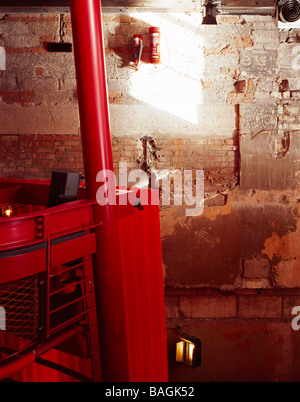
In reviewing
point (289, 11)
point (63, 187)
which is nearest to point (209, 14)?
point (289, 11)

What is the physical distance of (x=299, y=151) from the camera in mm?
4086

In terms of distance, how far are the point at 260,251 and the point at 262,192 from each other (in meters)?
0.72

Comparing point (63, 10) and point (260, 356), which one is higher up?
point (63, 10)

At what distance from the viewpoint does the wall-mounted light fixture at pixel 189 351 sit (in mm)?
3811

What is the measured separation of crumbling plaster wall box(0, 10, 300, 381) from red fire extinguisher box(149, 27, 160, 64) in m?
0.12

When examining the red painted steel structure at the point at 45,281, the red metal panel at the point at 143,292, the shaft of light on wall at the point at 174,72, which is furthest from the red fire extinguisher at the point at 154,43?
the red painted steel structure at the point at 45,281

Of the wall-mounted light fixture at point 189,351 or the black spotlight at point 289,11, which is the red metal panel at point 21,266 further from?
the black spotlight at point 289,11

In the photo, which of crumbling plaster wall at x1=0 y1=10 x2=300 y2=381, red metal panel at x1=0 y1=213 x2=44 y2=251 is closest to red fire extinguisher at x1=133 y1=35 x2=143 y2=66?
crumbling plaster wall at x1=0 y1=10 x2=300 y2=381

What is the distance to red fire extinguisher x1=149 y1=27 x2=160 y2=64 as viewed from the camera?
3.84m

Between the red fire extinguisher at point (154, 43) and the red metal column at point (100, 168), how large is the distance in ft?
6.41

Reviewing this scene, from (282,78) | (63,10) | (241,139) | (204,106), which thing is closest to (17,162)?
(63,10)

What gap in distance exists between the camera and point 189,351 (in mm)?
3850

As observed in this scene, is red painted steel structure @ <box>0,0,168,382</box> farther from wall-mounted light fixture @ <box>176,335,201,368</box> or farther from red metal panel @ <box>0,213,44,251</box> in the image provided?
wall-mounted light fixture @ <box>176,335,201,368</box>

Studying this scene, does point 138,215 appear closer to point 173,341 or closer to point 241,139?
point 241,139
